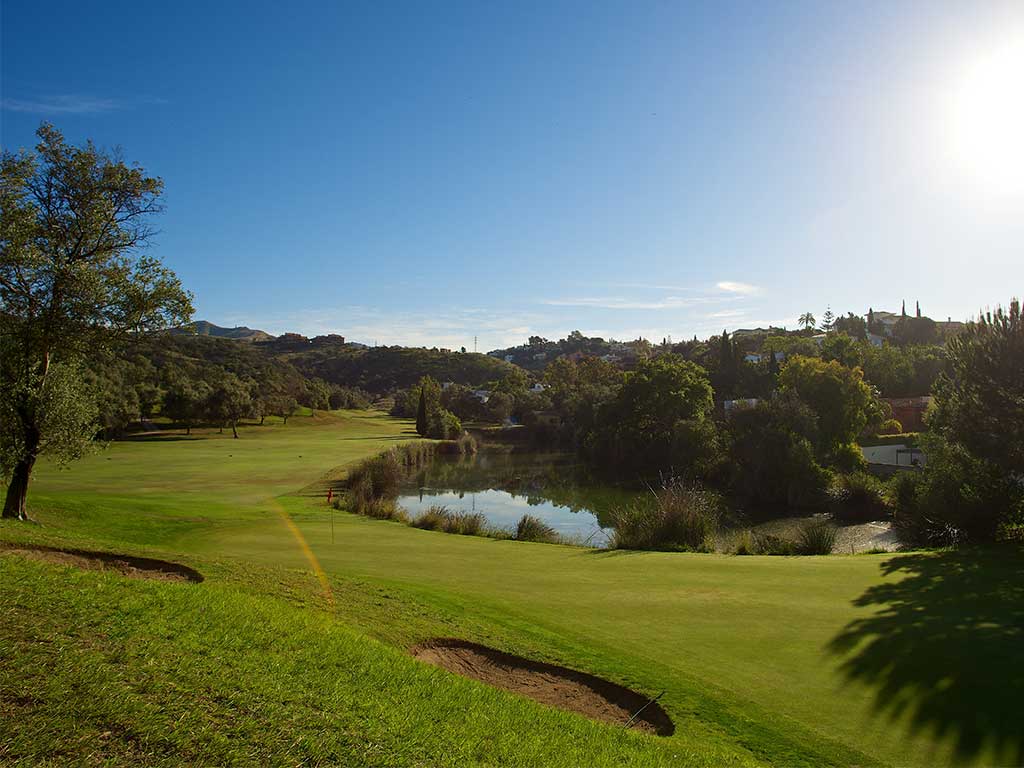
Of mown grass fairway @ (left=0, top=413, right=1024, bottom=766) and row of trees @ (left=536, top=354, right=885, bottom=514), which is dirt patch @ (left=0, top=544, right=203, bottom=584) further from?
row of trees @ (left=536, top=354, right=885, bottom=514)

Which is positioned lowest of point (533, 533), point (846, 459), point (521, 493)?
point (521, 493)

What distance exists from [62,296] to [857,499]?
33929 mm

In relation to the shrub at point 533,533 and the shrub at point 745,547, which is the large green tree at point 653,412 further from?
the shrub at point 745,547

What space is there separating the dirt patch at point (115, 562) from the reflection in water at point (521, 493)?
43.8 ft

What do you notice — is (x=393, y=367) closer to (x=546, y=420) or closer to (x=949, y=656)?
(x=546, y=420)

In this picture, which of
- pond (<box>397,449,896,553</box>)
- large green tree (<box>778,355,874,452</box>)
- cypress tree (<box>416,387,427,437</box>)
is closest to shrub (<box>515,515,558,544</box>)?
pond (<box>397,449,896,553</box>)

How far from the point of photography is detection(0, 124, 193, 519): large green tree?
14.3 m

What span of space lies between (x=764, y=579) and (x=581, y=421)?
184 feet

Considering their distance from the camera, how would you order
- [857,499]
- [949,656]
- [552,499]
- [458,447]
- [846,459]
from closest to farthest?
[949,656], [857,499], [552,499], [846,459], [458,447]

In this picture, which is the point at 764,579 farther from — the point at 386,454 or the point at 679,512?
the point at 386,454

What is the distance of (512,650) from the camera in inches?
299

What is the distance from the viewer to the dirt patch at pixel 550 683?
6.26 meters

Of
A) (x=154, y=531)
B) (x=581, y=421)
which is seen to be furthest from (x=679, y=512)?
(x=581, y=421)

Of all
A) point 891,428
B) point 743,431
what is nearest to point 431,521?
point 743,431
